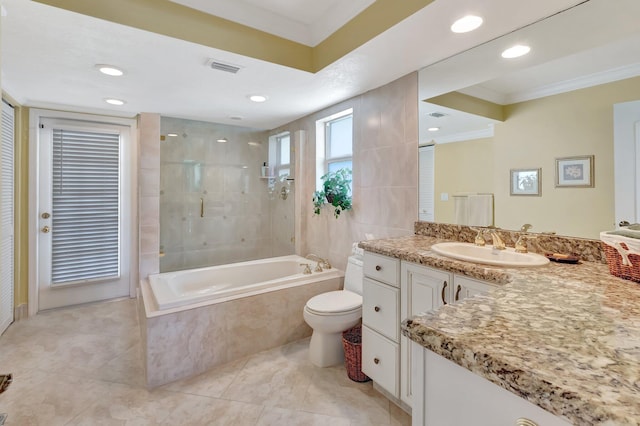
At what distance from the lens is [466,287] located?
1.34 meters

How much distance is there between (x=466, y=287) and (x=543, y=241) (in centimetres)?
59

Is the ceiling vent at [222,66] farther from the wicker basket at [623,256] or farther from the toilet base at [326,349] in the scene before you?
the wicker basket at [623,256]

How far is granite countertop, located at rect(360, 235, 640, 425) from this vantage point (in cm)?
46

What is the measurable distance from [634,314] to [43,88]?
3.86 meters

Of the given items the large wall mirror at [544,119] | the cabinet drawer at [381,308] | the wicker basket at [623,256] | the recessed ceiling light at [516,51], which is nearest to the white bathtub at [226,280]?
the cabinet drawer at [381,308]

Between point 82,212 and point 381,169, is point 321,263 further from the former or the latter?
point 82,212

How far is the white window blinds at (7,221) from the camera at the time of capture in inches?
105

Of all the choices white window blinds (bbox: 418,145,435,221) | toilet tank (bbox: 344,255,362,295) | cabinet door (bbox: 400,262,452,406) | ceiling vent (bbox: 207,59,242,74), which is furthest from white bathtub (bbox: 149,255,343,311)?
ceiling vent (bbox: 207,59,242,74)

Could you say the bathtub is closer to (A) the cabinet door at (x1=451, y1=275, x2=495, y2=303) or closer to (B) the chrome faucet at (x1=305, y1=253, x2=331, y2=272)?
(B) the chrome faucet at (x1=305, y1=253, x2=331, y2=272)

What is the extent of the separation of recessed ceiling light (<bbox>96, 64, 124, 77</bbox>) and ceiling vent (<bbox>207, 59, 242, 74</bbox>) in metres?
0.70

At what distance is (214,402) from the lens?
184cm

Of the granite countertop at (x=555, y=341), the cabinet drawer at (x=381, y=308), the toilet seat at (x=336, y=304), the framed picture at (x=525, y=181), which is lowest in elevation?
the toilet seat at (x=336, y=304)

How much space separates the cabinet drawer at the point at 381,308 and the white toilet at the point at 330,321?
0.89ft

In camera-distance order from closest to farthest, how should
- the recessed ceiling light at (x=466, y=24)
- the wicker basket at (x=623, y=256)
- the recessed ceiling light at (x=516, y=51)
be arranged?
1. the wicker basket at (x=623, y=256)
2. the recessed ceiling light at (x=466, y=24)
3. the recessed ceiling light at (x=516, y=51)
